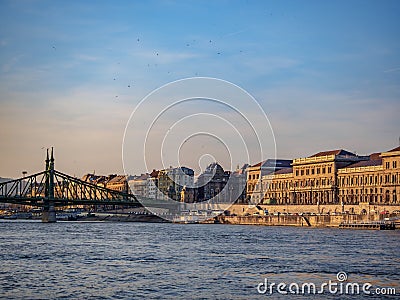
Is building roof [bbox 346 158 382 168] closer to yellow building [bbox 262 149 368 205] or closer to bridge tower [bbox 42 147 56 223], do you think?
yellow building [bbox 262 149 368 205]

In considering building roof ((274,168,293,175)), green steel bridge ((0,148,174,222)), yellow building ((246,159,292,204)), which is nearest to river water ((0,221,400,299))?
green steel bridge ((0,148,174,222))

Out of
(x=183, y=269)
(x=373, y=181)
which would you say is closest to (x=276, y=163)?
(x=373, y=181)

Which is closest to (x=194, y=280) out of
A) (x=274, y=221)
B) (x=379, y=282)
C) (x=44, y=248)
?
(x=379, y=282)

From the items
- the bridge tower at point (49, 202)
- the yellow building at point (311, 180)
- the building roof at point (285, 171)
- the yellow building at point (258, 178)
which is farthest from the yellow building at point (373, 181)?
the bridge tower at point (49, 202)

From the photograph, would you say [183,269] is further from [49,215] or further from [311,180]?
[311,180]

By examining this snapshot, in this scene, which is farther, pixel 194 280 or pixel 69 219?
pixel 69 219

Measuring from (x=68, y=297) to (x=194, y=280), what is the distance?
232 inches

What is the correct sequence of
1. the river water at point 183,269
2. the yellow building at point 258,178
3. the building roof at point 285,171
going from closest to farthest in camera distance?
the river water at point 183,269, the building roof at point 285,171, the yellow building at point 258,178

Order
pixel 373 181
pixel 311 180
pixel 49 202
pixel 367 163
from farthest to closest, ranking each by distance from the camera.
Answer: pixel 311 180, pixel 367 163, pixel 373 181, pixel 49 202

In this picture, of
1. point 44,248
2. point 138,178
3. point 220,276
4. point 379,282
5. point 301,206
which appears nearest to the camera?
point 379,282

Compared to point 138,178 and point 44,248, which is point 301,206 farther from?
point 138,178

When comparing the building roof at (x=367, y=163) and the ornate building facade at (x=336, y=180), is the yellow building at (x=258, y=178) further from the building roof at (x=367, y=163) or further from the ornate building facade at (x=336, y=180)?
the building roof at (x=367, y=163)

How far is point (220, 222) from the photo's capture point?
115 meters

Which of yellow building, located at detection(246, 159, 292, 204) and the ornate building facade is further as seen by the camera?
yellow building, located at detection(246, 159, 292, 204)
